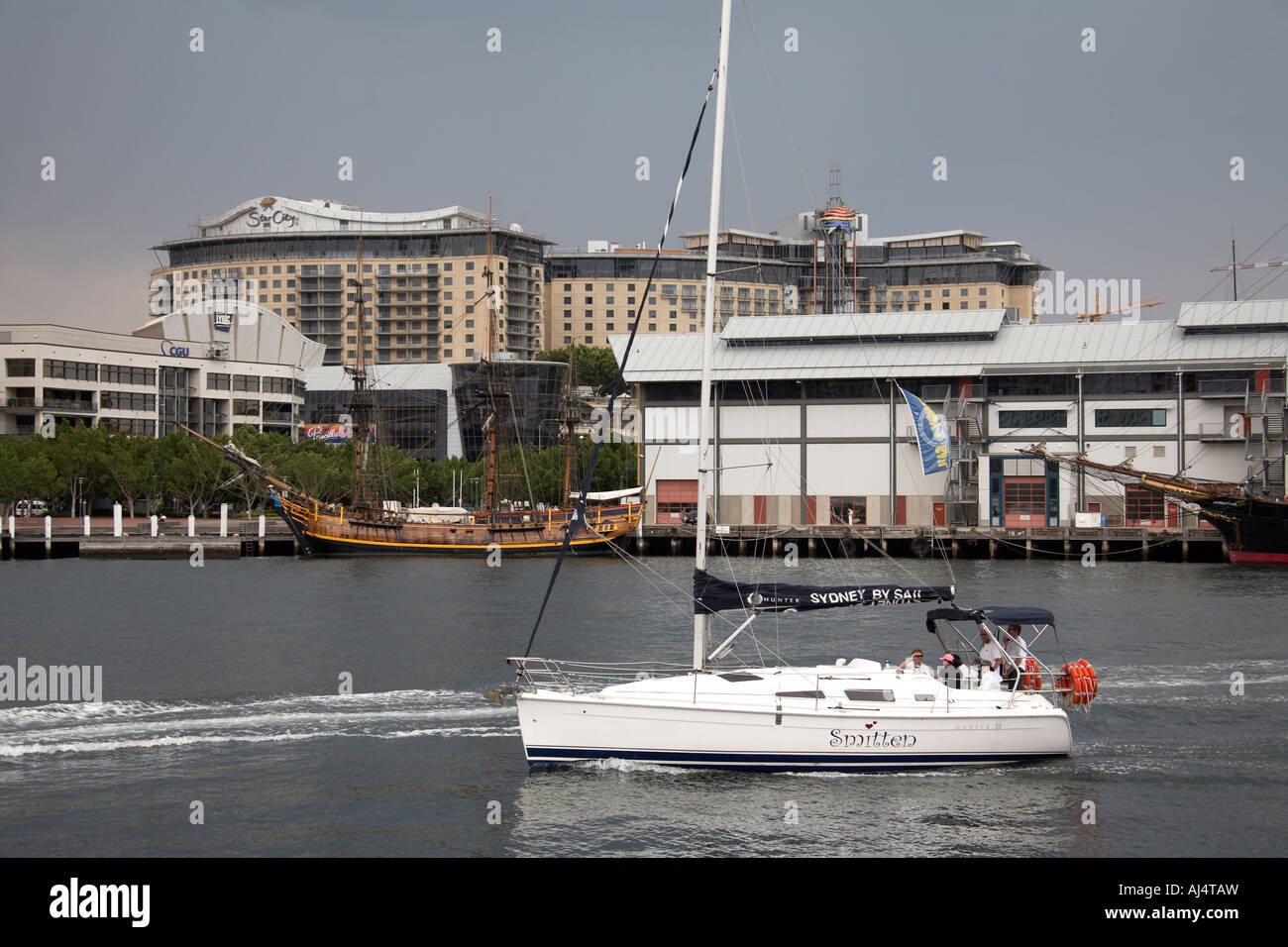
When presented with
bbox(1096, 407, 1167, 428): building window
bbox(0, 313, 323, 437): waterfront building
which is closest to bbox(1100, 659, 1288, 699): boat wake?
bbox(1096, 407, 1167, 428): building window

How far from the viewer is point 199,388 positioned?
14762cm

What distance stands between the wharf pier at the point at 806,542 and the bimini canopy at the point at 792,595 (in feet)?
164

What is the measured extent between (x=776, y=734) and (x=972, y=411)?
67715 millimetres

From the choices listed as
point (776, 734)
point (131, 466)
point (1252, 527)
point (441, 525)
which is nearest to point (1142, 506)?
point (1252, 527)

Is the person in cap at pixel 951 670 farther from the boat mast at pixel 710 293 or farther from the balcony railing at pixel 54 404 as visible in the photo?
the balcony railing at pixel 54 404

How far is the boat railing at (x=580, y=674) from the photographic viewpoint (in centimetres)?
2719

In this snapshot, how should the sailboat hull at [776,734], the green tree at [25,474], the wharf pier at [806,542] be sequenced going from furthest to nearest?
the green tree at [25,474] → the wharf pier at [806,542] → the sailboat hull at [776,734]

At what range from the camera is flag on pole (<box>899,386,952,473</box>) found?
75.7m

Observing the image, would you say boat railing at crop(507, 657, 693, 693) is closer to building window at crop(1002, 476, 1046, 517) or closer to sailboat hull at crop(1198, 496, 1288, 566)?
sailboat hull at crop(1198, 496, 1288, 566)

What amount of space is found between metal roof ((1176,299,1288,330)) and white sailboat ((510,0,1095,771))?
70.1 meters

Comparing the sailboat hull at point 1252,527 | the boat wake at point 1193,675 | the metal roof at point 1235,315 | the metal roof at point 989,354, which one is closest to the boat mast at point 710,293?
the boat wake at point 1193,675

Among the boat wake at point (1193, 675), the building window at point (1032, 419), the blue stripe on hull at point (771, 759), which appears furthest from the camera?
the building window at point (1032, 419)

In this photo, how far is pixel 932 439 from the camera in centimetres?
7944
